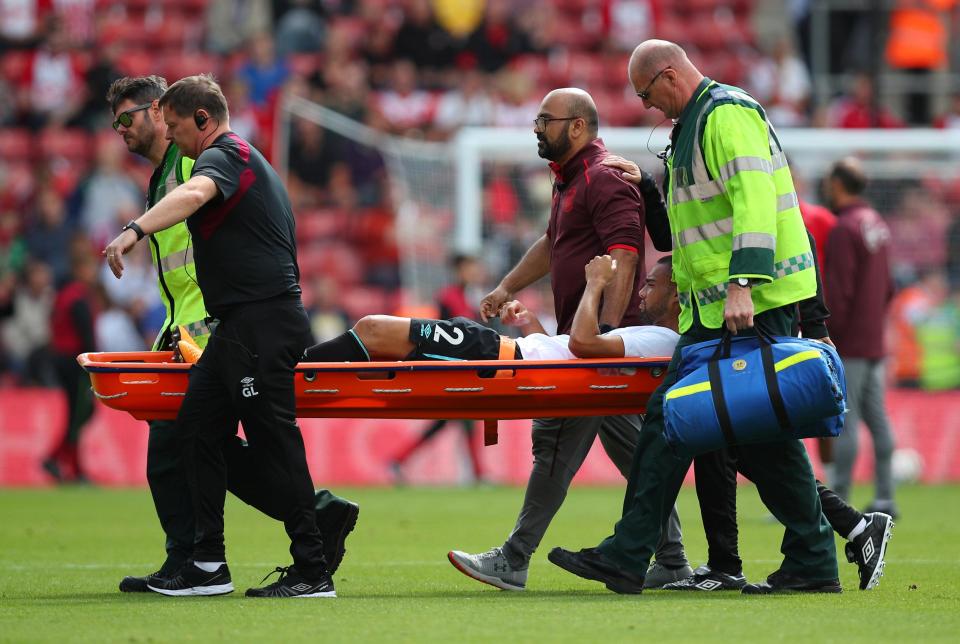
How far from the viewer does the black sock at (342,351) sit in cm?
702

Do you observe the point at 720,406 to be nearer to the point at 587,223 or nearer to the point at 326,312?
the point at 587,223

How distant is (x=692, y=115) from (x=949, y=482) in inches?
411

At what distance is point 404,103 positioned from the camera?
19.3 meters

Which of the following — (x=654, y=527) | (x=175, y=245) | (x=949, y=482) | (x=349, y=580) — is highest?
(x=175, y=245)

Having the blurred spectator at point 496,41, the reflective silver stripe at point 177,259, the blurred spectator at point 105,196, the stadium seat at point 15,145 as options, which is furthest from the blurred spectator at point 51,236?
the reflective silver stripe at point 177,259

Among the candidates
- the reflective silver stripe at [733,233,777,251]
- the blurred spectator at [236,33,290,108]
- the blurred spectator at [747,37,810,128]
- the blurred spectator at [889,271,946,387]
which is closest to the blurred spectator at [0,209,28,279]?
the blurred spectator at [236,33,290,108]

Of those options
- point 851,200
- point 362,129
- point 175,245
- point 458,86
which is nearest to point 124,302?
point 362,129

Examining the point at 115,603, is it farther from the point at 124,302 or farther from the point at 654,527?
the point at 124,302

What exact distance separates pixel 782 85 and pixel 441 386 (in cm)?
1494

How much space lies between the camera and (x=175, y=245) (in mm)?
7172

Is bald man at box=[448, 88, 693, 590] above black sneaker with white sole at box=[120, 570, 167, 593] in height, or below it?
above

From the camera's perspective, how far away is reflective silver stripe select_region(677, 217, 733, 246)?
6.46 meters

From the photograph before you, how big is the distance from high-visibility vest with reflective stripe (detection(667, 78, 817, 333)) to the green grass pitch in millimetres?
1318

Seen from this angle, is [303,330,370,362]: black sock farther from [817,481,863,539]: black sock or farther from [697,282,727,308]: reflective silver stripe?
[817,481,863,539]: black sock
